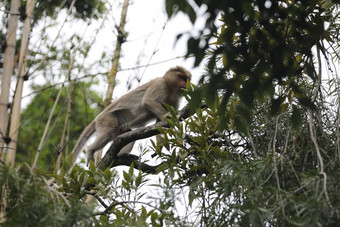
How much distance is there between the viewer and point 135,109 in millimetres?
7594

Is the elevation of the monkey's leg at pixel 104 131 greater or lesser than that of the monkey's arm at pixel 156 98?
lesser

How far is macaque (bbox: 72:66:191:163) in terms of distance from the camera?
722cm

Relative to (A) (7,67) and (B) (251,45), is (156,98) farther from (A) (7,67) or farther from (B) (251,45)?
(B) (251,45)

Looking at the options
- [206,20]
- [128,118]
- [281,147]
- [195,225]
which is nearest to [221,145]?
[281,147]

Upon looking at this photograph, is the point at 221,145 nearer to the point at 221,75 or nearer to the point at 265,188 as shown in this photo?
the point at 265,188

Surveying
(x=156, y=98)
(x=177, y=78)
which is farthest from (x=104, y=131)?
(x=177, y=78)

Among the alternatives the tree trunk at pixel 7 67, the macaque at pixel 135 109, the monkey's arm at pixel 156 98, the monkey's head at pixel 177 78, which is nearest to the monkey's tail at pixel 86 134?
the macaque at pixel 135 109

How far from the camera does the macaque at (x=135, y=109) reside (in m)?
7.22

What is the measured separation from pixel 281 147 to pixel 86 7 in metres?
5.94

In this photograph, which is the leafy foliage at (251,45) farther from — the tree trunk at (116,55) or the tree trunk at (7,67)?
the tree trunk at (116,55)

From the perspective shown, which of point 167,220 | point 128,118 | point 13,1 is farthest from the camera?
point 128,118

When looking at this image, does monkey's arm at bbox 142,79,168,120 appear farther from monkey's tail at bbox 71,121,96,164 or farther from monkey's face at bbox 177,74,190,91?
monkey's tail at bbox 71,121,96,164

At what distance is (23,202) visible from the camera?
2.86 meters

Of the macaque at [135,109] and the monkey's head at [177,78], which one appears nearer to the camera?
the macaque at [135,109]
